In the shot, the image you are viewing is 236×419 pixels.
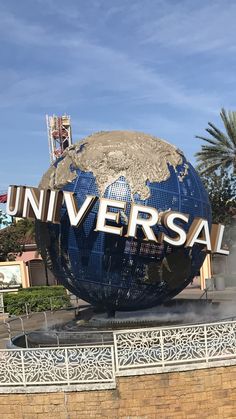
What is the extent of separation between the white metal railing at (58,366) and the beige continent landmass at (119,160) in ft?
12.0

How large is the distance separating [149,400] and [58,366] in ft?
5.03

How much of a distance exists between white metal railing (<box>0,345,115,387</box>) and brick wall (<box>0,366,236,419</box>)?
203 millimetres

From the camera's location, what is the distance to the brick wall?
7.46 m

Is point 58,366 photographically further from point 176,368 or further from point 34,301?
point 34,301

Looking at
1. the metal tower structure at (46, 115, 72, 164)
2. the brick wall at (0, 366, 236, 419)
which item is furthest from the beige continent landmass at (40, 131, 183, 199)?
the metal tower structure at (46, 115, 72, 164)

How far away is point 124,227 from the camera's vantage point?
394 inches

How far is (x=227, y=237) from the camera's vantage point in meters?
28.5

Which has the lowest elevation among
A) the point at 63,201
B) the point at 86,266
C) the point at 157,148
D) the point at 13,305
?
the point at 13,305

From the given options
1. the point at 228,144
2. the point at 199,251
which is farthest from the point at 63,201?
the point at 228,144

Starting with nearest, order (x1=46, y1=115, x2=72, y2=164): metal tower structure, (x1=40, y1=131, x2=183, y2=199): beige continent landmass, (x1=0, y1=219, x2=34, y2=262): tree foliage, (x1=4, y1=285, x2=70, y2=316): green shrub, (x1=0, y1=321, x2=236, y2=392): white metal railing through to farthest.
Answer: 1. (x1=0, y1=321, x2=236, y2=392): white metal railing
2. (x1=40, y1=131, x2=183, y2=199): beige continent landmass
3. (x1=4, y1=285, x2=70, y2=316): green shrub
4. (x1=0, y1=219, x2=34, y2=262): tree foliage
5. (x1=46, y1=115, x2=72, y2=164): metal tower structure

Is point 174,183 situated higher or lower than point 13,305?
higher

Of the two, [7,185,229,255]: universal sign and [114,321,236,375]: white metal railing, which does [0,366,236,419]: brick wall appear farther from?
[7,185,229,255]: universal sign

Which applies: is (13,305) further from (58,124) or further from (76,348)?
(58,124)

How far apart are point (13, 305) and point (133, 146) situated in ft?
42.5
